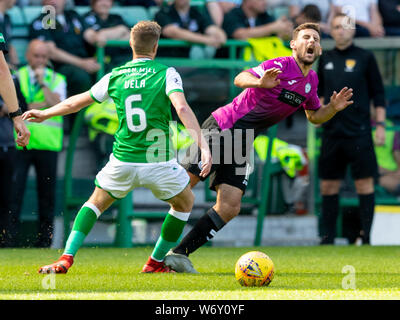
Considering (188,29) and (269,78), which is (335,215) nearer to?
(188,29)

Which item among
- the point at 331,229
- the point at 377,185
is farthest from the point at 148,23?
the point at 377,185

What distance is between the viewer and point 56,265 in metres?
6.40

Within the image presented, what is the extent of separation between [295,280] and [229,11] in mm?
5776

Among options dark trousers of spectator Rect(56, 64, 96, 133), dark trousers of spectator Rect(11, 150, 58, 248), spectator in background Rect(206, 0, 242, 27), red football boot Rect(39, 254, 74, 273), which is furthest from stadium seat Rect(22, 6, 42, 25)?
red football boot Rect(39, 254, 74, 273)

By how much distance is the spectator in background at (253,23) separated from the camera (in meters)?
11.1

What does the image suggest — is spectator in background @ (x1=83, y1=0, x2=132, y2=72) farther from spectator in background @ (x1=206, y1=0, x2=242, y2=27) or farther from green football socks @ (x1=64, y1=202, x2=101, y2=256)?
green football socks @ (x1=64, y1=202, x2=101, y2=256)

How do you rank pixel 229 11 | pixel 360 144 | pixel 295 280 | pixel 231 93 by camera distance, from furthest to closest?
pixel 229 11 < pixel 231 93 < pixel 360 144 < pixel 295 280

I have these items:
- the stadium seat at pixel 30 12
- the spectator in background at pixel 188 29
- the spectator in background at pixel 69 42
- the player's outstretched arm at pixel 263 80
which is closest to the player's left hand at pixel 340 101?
the player's outstretched arm at pixel 263 80

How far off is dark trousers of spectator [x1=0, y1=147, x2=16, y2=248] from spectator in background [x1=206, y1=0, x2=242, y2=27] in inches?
129

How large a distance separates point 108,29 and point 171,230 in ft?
15.6

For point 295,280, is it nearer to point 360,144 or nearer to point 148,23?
point 148,23

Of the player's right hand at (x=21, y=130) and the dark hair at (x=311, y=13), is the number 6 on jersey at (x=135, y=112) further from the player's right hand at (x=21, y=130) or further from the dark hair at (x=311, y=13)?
the dark hair at (x=311, y=13)

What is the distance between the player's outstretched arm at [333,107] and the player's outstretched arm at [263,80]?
71cm

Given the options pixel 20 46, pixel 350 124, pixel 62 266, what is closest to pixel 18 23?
pixel 20 46
